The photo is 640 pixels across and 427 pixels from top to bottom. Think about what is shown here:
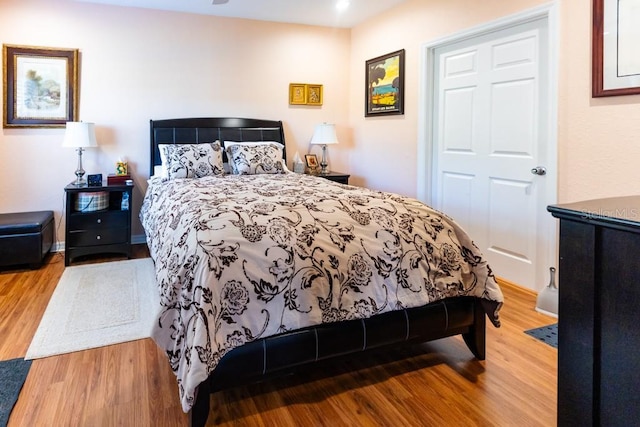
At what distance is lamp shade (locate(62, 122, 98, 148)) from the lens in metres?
3.81

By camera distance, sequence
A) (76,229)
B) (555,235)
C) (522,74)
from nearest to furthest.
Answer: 1. (555,235)
2. (522,74)
3. (76,229)

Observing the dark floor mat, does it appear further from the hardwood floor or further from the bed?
the bed

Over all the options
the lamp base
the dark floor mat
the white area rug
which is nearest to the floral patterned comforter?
the dark floor mat

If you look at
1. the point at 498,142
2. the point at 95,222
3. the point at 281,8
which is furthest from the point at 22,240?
the point at 498,142

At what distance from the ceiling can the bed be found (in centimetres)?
250

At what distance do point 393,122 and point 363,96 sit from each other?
714mm

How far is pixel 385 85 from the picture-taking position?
14.9 feet

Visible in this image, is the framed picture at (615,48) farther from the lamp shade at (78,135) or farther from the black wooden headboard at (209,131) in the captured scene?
the lamp shade at (78,135)

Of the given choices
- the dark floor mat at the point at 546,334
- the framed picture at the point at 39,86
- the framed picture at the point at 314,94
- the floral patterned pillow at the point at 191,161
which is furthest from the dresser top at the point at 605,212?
the framed picture at the point at 39,86

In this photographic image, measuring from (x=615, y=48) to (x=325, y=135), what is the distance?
2917mm

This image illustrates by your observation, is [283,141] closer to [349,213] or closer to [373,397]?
[349,213]

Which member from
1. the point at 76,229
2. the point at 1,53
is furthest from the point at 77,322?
the point at 1,53

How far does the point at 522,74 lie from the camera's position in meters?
3.05

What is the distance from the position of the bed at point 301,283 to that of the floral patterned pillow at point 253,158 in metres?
1.55
